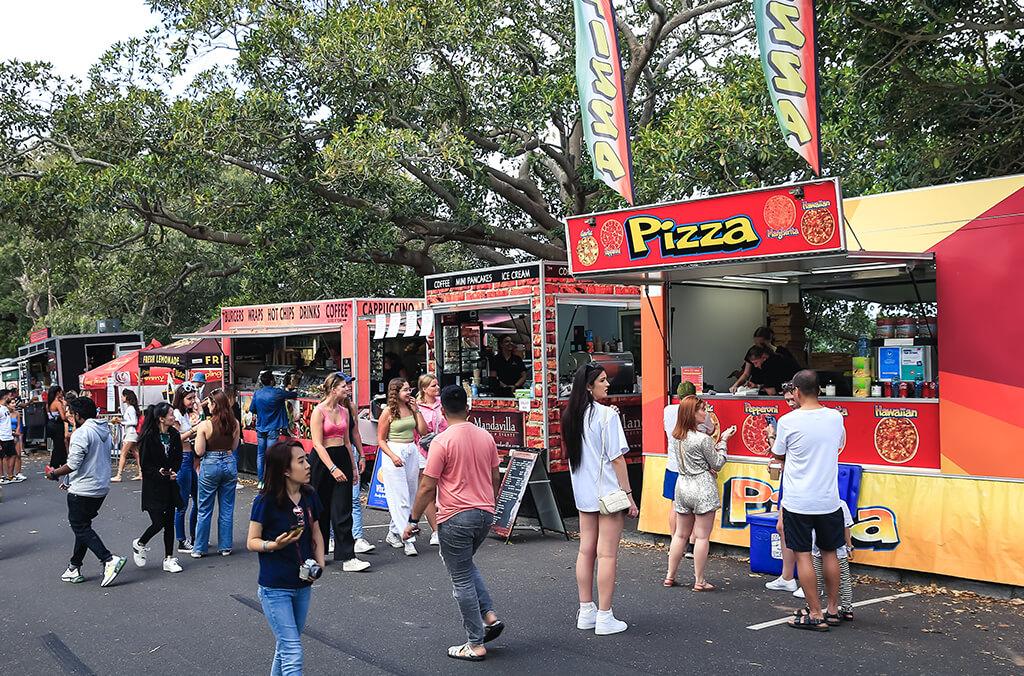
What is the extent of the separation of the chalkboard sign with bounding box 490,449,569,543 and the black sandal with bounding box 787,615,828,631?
3.97 metres

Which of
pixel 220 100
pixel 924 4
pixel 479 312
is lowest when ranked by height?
A: pixel 479 312

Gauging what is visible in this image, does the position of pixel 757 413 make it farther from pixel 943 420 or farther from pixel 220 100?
pixel 220 100

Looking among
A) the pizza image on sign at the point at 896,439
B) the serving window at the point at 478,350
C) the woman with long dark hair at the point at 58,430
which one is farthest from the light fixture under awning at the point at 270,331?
the pizza image on sign at the point at 896,439

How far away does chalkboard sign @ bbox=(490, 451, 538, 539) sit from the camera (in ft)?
34.0

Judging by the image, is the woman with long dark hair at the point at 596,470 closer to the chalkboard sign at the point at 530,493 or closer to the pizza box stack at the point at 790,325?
the chalkboard sign at the point at 530,493

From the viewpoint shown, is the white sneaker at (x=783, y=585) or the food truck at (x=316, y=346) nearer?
the white sneaker at (x=783, y=585)

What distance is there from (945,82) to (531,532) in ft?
23.7

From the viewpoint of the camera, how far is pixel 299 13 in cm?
1772

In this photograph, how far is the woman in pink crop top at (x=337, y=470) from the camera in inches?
357

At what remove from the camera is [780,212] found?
25.7 feet

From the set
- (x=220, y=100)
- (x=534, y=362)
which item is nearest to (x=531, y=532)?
(x=534, y=362)

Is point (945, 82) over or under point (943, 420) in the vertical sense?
over

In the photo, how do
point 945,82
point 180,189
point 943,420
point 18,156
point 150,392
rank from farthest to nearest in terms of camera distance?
point 150,392
point 18,156
point 180,189
point 945,82
point 943,420

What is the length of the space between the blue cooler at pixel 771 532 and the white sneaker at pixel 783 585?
45 centimetres
